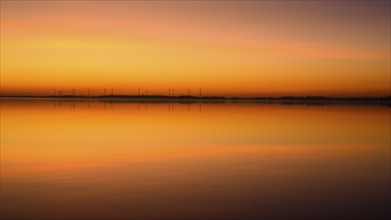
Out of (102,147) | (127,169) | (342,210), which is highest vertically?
(102,147)

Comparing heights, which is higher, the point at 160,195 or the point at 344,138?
the point at 344,138

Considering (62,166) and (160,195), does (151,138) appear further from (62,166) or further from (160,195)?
(160,195)

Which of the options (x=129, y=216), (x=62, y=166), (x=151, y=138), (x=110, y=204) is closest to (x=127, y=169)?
(x=62, y=166)

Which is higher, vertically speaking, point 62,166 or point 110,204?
point 62,166

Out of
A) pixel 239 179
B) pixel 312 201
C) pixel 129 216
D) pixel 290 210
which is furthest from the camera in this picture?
pixel 239 179

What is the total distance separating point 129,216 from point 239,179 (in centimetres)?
513

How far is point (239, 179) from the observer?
1358 centimetres

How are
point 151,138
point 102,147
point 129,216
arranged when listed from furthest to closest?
point 151,138, point 102,147, point 129,216

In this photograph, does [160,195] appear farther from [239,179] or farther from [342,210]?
[342,210]

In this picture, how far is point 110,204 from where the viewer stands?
401 inches

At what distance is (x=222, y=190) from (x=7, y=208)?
211 inches

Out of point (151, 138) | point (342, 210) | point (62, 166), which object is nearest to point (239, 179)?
point (342, 210)

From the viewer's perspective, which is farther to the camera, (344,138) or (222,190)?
(344,138)

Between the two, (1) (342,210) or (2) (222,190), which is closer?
(1) (342,210)
